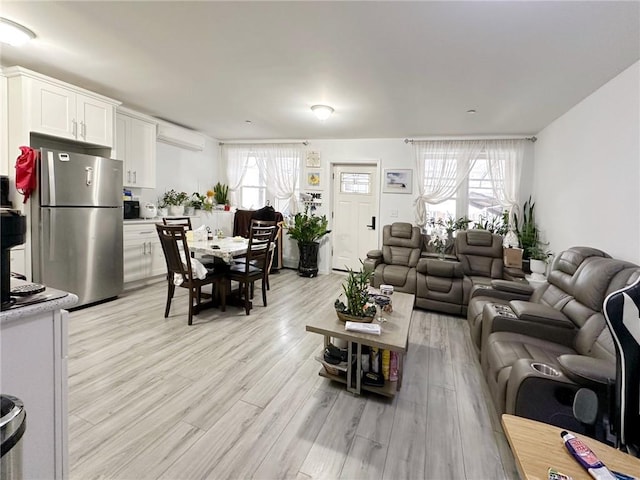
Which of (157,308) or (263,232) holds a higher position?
(263,232)

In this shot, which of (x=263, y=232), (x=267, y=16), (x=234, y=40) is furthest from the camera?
(x=263, y=232)

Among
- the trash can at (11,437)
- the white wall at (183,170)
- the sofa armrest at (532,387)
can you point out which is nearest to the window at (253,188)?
the white wall at (183,170)

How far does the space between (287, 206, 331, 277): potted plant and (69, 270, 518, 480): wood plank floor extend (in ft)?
8.18

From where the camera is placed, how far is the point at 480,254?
429 cm

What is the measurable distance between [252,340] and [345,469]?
164cm

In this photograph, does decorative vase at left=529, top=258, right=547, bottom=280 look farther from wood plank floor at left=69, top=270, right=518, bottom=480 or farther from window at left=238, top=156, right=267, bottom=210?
window at left=238, top=156, right=267, bottom=210

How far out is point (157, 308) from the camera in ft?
12.3

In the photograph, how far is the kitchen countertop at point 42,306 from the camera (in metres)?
0.98

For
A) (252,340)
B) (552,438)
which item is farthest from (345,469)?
(252,340)

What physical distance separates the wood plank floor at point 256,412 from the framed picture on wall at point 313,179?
3429 millimetres

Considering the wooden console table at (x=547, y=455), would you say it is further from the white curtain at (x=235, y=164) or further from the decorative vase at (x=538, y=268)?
the white curtain at (x=235, y=164)

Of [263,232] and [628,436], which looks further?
[263,232]

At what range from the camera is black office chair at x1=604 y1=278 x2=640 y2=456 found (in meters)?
0.96

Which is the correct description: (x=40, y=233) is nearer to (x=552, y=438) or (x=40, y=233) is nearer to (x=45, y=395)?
(x=45, y=395)
